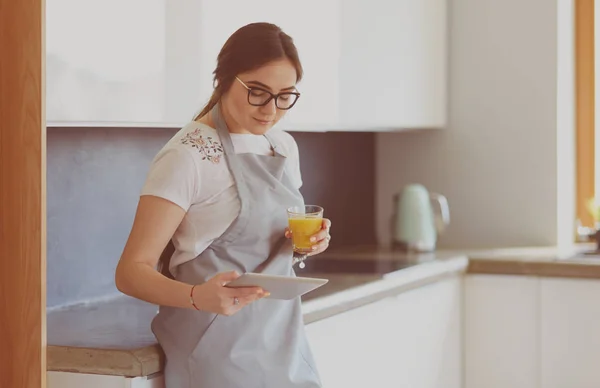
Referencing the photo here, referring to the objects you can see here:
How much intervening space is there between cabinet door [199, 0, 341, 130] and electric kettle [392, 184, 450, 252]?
660mm

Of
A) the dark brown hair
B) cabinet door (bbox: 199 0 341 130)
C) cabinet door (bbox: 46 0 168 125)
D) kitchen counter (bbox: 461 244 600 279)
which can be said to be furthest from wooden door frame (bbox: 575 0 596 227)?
the dark brown hair

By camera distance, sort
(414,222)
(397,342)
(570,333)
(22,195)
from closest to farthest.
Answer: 1. (22,195)
2. (397,342)
3. (570,333)
4. (414,222)

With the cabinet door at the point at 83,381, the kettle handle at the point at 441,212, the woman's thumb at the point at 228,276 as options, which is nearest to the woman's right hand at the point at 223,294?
the woman's thumb at the point at 228,276

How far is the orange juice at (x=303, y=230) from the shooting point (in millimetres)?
2006

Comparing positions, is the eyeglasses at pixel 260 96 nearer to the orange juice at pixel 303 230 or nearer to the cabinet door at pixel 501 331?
the orange juice at pixel 303 230

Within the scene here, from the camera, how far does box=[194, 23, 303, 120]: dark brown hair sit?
6.40 feet

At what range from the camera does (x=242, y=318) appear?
2006 mm

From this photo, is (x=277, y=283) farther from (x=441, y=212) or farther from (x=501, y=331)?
Result: (x=441, y=212)

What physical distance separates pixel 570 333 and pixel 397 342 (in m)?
0.62

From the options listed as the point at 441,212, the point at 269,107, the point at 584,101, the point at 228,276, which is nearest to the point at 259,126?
the point at 269,107

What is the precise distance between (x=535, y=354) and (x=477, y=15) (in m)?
1.18

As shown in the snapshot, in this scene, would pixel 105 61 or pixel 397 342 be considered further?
pixel 397 342

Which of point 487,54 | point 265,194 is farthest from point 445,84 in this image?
point 265,194

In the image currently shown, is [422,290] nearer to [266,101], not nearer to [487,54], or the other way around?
[487,54]
